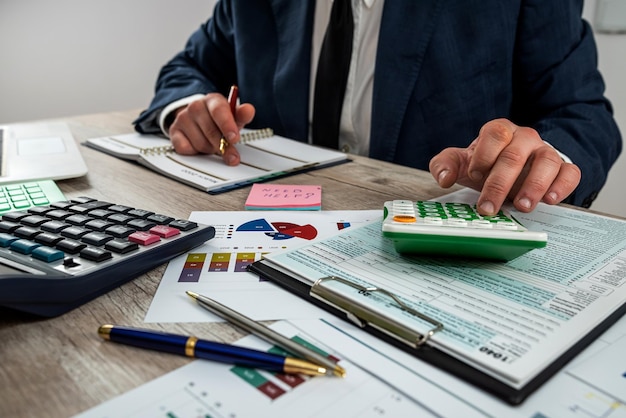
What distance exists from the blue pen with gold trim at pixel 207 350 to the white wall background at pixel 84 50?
1957mm

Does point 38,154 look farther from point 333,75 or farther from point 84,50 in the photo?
point 84,50

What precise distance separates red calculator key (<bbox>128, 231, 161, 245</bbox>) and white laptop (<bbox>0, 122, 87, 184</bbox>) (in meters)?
0.30

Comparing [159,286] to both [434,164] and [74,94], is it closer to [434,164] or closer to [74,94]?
[434,164]

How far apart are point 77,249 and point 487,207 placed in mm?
355

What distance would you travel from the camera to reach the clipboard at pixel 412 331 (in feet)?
0.97

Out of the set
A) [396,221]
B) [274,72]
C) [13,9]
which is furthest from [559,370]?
[13,9]

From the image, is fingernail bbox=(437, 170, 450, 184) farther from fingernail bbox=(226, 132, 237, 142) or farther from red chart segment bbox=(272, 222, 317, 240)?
fingernail bbox=(226, 132, 237, 142)

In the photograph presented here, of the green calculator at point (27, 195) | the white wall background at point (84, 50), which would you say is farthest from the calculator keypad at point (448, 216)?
the white wall background at point (84, 50)

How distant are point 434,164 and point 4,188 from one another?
19.8 inches

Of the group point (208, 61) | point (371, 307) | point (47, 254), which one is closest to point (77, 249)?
point (47, 254)

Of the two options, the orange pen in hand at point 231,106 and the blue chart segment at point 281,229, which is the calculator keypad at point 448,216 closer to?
the blue chart segment at point 281,229

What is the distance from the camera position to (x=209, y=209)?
2.00ft

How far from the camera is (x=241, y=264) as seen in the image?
46 centimetres

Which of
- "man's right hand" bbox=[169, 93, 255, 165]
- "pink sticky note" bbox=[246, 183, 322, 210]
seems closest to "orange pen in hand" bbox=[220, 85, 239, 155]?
"man's right hand" bbox=[169, 93, 255, 165]
